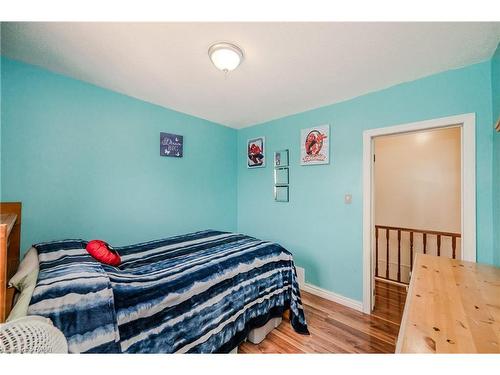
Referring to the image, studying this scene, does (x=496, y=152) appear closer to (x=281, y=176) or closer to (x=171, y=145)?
(x=281, y=176)

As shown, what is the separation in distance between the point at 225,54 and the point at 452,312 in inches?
74.6

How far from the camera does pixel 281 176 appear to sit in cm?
293

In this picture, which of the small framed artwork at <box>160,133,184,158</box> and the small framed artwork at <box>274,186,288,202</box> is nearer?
the small framed artwork at <box>160,133,184,158</box>

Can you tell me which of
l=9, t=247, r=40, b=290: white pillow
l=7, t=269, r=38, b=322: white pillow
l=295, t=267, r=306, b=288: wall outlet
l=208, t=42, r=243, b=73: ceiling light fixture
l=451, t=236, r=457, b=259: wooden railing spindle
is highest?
l=208, t=42, r=243, b=73: ceiling light fixture

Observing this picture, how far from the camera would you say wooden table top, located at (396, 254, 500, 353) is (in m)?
0.63

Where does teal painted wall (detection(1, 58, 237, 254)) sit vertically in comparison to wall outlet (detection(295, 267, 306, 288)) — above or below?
above

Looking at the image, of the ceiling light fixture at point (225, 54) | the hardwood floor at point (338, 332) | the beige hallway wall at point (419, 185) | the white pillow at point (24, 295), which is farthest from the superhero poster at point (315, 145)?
the white pillow at point (24, 295)

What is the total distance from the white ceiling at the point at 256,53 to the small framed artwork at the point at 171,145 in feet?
1.71

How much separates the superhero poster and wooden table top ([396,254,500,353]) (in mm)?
1568

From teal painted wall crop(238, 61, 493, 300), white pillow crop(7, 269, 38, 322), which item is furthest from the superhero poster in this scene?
white pillow crop(7, 269, 38, 322)

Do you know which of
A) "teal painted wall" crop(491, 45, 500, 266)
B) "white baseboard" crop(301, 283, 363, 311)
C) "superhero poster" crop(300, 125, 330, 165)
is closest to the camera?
"teal painted wall" crop(491, 45, 500, 266)

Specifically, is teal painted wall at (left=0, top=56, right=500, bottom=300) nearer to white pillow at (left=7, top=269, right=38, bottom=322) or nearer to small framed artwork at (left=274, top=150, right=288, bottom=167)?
small framed artwork at (left=274, top=150, right=288, bottom=167)

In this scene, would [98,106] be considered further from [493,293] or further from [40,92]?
[493,293]
